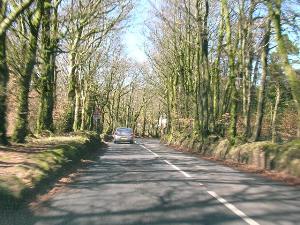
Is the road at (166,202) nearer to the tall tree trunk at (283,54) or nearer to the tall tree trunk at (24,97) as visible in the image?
the tall tree trunk at (283,54)

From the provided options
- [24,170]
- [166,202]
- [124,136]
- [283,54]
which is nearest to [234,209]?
[166,202]

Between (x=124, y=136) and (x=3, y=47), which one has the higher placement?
(x=3, y=47)

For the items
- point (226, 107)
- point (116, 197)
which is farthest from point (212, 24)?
point (116, 197)

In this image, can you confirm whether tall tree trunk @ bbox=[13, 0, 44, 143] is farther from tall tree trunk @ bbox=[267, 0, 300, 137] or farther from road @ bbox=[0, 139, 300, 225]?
tall tree trunk @ bbox=[267, 0, 300, 137]

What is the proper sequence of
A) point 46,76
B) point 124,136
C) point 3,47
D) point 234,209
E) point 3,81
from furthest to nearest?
point 124,136 < point 46,76 < point 3,47 < point 3,81 < point 234,209

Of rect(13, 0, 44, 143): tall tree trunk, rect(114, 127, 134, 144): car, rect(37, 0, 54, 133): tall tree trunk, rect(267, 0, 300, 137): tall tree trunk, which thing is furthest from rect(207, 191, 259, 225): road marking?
rect(114, 127, 134, 144): car

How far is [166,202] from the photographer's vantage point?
459 inches

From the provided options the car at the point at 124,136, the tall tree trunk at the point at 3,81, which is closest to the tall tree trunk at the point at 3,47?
the tall tree trunk at the point at 3,81

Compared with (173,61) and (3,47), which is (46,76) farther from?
(173,61)

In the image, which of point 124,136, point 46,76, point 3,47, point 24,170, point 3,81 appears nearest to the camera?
point 24,170

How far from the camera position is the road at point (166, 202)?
31.3ft

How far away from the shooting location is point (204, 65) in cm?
3869

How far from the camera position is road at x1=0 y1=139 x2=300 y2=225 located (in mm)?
9531

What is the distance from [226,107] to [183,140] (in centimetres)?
512
